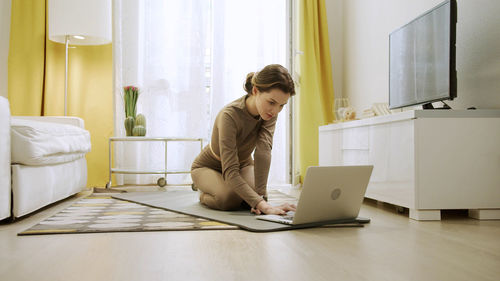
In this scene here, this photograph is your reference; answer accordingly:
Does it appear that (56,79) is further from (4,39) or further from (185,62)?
(185,62)

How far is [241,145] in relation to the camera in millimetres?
2471

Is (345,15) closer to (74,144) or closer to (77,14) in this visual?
(77,14)

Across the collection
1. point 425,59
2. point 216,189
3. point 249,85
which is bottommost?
point 216,189

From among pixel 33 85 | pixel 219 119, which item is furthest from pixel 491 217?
pixel 33 85

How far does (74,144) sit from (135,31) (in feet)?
6.39

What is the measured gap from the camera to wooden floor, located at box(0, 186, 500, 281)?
122 centimetres

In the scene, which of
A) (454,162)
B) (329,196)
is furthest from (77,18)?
(454,162)

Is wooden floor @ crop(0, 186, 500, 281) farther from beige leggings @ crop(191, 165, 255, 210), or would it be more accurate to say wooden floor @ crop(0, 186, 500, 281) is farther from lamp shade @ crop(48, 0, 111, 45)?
Answer: lamp shade @ crop(48, 0, 111, 45)

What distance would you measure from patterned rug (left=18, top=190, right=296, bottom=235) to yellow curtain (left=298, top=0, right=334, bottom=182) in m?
2.15

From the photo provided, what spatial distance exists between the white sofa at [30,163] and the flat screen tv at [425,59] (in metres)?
2.06

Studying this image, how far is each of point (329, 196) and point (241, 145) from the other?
0.69 metres

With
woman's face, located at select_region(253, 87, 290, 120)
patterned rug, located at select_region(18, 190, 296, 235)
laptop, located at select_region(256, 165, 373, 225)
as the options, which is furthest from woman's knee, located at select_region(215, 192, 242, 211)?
woman's face, located at select_region(253, 87, 290, 120)

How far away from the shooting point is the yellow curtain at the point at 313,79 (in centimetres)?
449

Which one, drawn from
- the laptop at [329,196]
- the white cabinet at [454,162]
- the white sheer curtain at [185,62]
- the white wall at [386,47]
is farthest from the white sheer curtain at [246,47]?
the laptop at [329,196]
